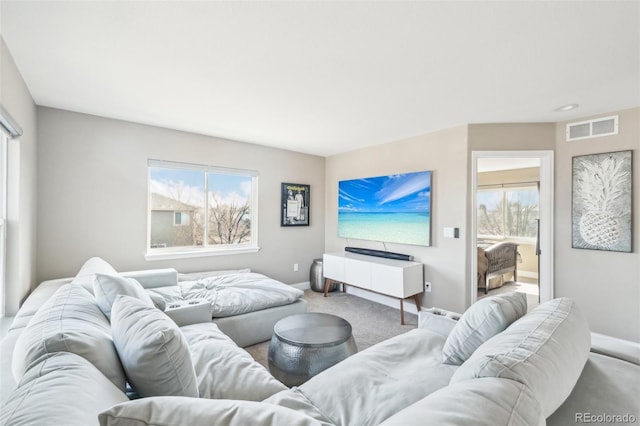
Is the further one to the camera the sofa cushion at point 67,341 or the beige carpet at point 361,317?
the beige carpet at point 361,317

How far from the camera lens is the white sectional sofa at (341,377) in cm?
69

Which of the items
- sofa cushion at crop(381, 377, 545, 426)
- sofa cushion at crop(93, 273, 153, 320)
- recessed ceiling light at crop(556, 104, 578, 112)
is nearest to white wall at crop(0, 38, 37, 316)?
sofa cushion at crop(93, 273, 153, 320)

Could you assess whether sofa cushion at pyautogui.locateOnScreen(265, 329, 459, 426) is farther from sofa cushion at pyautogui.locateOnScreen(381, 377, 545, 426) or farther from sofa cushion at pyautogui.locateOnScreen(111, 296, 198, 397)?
sofa cushion at pyautogui.locateOnScreen(381, 377, 545, 426)

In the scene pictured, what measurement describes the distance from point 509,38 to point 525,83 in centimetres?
77

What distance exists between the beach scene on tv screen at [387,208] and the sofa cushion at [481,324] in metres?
2.23

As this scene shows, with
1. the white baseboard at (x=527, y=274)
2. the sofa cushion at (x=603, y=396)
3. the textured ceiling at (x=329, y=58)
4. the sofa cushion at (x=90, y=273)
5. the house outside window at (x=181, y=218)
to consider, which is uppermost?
the textured ceiling at (x=329, y=58)

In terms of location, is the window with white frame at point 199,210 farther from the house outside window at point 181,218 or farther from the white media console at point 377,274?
the white media console at point 377,274

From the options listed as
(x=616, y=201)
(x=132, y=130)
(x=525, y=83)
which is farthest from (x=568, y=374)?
(x=132, y=130)

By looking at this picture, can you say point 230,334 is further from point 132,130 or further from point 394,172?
point 394,172

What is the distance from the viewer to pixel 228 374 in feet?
5.09

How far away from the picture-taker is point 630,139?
2803 millimetres

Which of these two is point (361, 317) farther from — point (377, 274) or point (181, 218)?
point (181, 218)

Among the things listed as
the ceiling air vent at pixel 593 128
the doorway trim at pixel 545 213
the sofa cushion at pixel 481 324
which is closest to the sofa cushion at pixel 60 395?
the sofa cushion at pixel 481 324

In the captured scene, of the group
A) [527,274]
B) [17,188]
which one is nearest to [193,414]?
[17,188]
